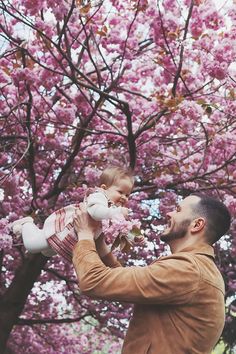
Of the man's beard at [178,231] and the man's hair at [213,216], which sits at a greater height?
the man's hair at [213,216]

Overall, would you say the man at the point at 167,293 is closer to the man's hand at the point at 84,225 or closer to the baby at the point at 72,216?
the man's hand at the point at 84,225

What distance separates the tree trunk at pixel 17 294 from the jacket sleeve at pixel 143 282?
3621 mm

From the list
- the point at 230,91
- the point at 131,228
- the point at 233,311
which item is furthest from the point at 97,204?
the point at 233,311

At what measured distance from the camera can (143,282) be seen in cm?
196

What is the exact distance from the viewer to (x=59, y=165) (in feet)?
20.5

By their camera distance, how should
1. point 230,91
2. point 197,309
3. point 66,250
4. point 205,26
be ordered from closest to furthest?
point 197,309 < point 66,250 < point 230,91 < point 205,26

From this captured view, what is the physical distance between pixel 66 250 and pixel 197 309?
25.4 inches

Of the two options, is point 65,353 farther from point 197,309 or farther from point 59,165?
point 197,309

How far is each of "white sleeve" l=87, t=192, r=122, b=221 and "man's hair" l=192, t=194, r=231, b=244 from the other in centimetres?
34

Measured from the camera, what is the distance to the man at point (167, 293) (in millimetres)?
1955

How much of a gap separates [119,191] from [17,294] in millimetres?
3399

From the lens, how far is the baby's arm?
222cm

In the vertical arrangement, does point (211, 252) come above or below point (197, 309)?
above

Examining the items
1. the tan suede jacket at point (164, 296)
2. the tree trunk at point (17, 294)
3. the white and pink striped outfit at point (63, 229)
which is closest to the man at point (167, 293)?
the tan suede jacket at point (164, 296)
